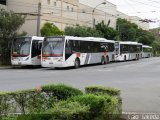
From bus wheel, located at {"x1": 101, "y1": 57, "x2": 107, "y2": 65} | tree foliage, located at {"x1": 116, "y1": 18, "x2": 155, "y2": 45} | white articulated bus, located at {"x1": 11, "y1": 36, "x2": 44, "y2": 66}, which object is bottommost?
bus wheel, located at {"x1": 101, "y1": 57, "x2": 107, "y2": 65}

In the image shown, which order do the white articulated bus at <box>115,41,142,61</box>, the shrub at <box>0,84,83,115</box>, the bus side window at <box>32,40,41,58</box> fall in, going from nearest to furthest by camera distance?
the shrub at <box>0,84,83,115</box>, the bus side window at <box>32,40,41,58</box>, the white articulated bus at <box>115,41,142,61</box>

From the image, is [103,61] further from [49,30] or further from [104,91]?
[104,91]

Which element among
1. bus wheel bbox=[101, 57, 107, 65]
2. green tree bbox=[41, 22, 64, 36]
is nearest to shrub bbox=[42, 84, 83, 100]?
bus wheel bbox=[101, 57, 107, 65]

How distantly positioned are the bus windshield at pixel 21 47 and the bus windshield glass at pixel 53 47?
6.63ft

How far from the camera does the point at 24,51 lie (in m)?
37.2

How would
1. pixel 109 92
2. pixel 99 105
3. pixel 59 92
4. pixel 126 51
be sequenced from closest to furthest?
1. pixel 99 105
2. pixel 59 92
3. pixel 109 92
4. pixel 126 51

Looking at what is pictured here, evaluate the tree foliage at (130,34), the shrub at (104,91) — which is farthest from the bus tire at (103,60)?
the tree foliage at (130,34)

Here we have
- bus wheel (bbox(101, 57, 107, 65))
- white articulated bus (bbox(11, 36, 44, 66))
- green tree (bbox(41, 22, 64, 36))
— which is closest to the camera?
white articulated bus (bbox(11, 36, 44, 66))

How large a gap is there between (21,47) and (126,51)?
81.1 ft

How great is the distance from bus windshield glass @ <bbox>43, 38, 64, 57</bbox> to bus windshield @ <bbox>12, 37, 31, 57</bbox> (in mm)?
2020

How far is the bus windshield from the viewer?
37156mm

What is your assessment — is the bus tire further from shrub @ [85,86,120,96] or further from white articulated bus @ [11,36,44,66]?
shrub @ [85,86,120,96]

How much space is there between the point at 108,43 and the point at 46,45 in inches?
544

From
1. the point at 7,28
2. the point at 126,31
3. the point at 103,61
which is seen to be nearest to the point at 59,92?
the point at 7,28
